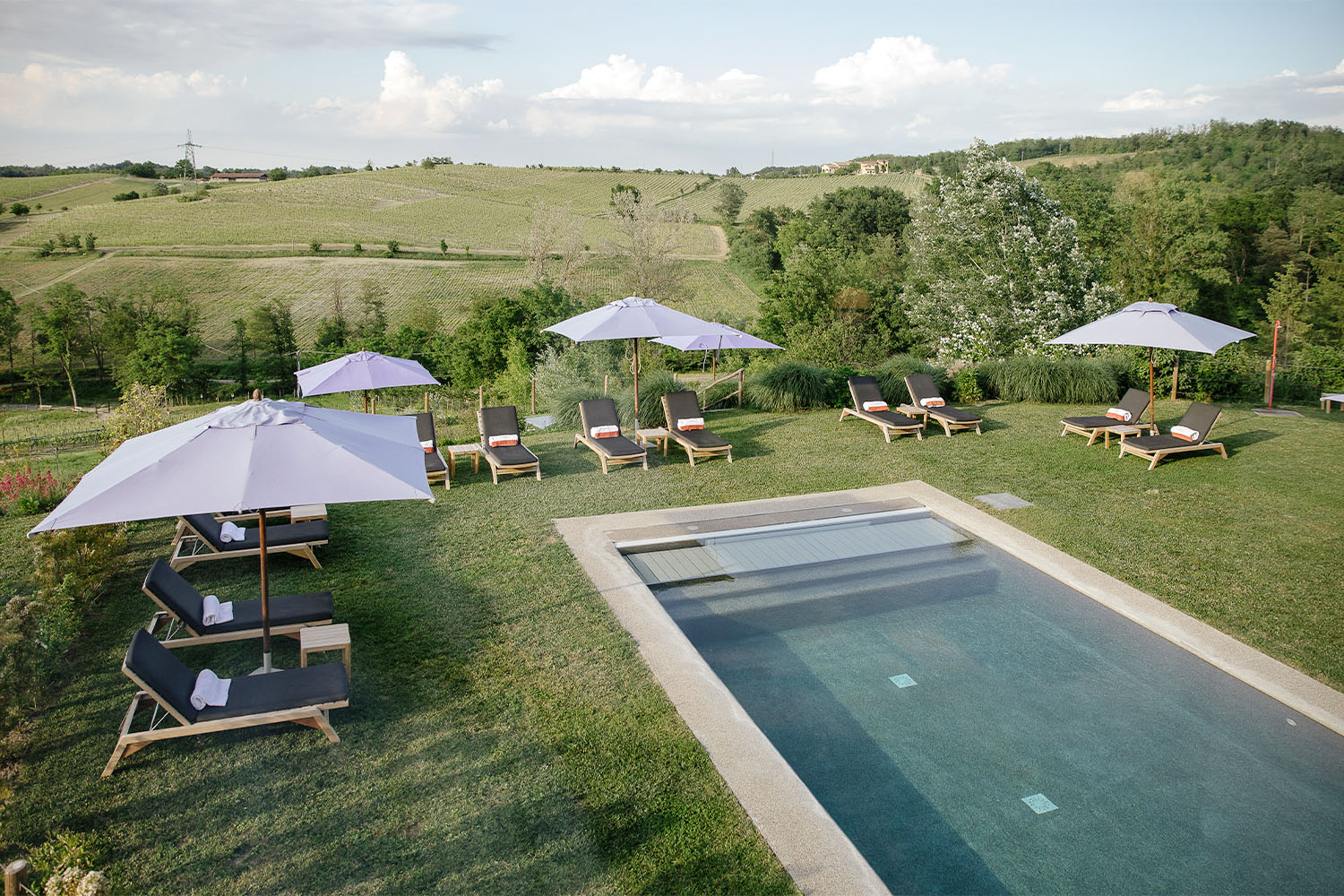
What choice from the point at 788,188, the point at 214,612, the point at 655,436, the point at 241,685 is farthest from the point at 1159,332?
the point at 788,188

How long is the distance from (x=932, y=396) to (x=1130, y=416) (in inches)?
116

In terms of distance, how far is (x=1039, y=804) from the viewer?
4.24 meters

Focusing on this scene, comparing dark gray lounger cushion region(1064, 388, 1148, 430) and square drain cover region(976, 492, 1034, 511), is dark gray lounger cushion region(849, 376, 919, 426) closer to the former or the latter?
dark gray lounger cushion region(1064, 388, 1148, 430)

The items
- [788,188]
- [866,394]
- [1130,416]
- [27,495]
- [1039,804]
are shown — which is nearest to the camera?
[1039,804]

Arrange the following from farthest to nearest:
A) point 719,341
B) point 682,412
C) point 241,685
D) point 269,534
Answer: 1. point 719,341
2. point 682,412
3. point 269,534
4. point 241,685

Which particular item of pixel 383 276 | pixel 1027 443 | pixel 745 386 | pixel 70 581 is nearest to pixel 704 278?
pixel 383 276

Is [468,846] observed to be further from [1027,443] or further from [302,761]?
[1027,443]

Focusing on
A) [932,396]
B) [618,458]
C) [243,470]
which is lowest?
[618,458]

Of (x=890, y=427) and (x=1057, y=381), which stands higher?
(x=1057, y=381)

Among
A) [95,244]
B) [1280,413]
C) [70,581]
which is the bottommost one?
[1280,413]

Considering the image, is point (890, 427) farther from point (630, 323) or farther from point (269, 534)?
point (269, 534)

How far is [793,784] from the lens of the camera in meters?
4.16

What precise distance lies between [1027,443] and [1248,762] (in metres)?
7.67

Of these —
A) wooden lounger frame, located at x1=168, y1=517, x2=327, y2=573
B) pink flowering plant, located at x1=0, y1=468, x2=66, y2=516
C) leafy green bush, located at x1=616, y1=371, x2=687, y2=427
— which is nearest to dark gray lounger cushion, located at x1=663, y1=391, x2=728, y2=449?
leafy green bush, located at x1=616, y1=371, x2=687, y2=427
